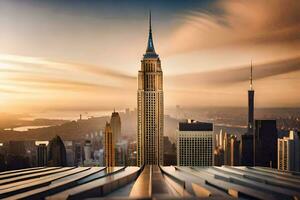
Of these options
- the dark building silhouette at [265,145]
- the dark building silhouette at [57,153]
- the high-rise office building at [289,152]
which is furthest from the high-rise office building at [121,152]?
the high-rise office building at [289,152]

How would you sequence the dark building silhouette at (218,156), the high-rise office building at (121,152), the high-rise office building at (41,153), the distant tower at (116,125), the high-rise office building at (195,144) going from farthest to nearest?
the high-rise office building at (195,144) → the dark building silhouette at (218,156) → the high-rise office building at (121,152) → the high-rise office building at (41,153) → the distant tower at (116,125)

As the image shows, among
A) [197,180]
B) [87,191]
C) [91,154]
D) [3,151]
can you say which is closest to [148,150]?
[91,154]

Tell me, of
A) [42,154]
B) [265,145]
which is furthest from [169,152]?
[42,154]

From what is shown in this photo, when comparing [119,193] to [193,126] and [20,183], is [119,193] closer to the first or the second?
[20,183]

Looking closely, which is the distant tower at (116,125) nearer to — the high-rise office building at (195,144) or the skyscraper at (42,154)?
the skyscraper at (42,154)

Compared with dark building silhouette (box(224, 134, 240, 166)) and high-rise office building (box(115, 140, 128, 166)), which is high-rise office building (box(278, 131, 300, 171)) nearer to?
dark building silhouette (box(224, 134, 240, 166))

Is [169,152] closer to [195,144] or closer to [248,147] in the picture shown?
[195,144]
